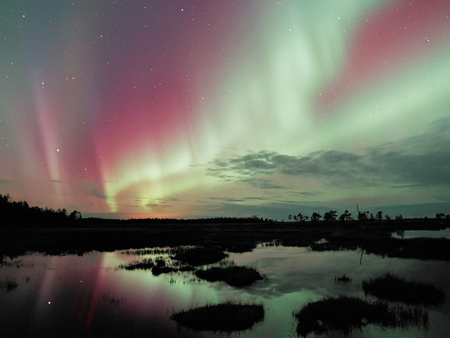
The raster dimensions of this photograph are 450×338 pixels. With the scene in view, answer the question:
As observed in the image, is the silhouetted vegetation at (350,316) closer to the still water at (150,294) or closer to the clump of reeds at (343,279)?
the still water at (150,294)

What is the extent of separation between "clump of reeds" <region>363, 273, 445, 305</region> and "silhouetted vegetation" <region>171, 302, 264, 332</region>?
8915 millimetres

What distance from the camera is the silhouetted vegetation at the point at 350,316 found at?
44.4 ft

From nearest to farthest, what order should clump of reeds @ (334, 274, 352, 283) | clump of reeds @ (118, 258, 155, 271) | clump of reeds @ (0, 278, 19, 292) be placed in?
clump of reeds @ (0, 278, 19, 292), clump of reeds @ (334, 274, 352, 283), clump of reeds @ (118, 258, 155, 271)

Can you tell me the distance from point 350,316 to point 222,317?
6.60 m

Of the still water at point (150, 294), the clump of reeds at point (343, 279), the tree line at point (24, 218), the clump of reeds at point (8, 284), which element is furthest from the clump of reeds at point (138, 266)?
the tree line at point (24, 218)

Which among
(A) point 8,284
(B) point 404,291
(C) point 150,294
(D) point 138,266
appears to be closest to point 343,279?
(B) point 404,291

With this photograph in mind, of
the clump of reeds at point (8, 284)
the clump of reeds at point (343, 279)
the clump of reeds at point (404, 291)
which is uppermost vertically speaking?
the clump of reeds at point (8, 284)

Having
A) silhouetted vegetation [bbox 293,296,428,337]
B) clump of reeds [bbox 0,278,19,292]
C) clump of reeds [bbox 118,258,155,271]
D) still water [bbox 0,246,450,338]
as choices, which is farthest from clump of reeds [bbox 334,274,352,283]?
clump of reeds [bbox 0,278,19,292]

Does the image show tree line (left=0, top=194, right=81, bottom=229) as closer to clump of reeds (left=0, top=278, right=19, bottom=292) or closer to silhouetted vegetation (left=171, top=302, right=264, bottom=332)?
clump of reeds (left=0, top=278, right=19, bottom=292)

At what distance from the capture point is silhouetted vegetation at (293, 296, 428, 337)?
44.4ft

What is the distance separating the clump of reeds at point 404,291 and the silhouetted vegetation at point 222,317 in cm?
892

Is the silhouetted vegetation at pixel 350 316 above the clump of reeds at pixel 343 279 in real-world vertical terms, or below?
above

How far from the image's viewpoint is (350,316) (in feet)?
46.9

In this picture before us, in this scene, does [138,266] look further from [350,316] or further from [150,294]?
[350,316]
